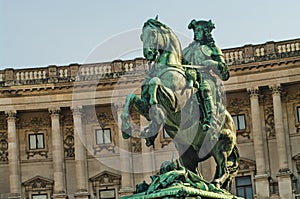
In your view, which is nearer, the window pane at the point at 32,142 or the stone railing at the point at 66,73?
the stone railing at the point at 66,73

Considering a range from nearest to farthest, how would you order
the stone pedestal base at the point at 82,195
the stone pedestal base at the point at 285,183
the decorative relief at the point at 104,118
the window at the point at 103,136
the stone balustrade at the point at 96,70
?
1. the stone pedestal base at the point at 285,183
2. the stone balustrade at the point at 96,70
3. the stone pedestal base at the point at 82,195
4. the decorative relief at the point at 104,118
5. the window at the point at 103,136

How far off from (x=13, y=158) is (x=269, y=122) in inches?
616

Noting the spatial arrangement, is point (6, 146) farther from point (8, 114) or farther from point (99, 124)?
point (99, 124)

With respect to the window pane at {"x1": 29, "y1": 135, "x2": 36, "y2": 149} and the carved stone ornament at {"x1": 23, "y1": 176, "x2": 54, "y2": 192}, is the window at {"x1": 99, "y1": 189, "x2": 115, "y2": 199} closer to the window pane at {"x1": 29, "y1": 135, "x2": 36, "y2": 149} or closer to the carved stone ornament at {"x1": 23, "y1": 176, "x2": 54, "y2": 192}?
the carved stone ornament at {"x1": 23, "y1": 176, "x2": 54, "y2": 192}

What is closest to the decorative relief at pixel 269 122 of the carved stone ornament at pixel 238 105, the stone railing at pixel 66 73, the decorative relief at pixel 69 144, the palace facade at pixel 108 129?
the palace facade at pixel 108 129

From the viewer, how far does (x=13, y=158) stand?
60000 mm

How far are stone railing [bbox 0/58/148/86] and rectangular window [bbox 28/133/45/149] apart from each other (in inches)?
142

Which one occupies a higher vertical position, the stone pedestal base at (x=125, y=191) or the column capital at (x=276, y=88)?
the column capital at (x=276, y=88)

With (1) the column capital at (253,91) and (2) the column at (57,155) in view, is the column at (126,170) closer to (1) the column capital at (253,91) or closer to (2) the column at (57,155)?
(2) the column at (57,155)

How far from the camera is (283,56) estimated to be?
5772cm

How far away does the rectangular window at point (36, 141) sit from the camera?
6150 cm

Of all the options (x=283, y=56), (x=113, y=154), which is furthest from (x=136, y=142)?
(x=283, y=56)

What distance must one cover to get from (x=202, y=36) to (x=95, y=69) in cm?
4383

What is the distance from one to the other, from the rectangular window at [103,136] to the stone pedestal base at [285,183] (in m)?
10.9
